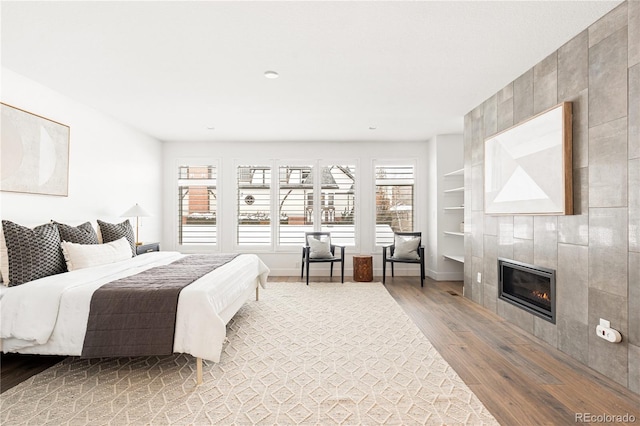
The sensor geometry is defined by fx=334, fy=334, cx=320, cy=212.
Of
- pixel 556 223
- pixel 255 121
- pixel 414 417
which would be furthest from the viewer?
pixel 255 121

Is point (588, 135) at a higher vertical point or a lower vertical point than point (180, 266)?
higher

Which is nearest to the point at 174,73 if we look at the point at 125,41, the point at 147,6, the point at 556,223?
the point at 125,41

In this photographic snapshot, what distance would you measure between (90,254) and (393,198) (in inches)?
188

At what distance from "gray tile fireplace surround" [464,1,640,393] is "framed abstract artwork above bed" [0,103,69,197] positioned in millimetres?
4919

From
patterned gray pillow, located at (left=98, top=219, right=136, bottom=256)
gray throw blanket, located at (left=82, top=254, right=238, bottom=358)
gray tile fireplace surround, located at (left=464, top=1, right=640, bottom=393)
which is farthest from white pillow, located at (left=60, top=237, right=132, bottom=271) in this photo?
gray tile fireplace surround, located at (left=464, top=1, right=640, bottom=393)

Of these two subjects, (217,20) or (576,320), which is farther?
(576,320)

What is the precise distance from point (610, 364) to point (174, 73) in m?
4.32

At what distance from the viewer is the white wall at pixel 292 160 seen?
247 inches

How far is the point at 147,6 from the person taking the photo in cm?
224

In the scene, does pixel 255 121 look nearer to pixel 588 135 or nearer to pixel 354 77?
pixel 354 77

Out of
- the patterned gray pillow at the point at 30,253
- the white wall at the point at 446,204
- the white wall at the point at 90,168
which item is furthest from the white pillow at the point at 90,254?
the white wall at the point at 446,204

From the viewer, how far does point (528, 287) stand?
3.28 meters

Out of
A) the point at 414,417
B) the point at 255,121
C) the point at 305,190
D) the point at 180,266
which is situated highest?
the point at 255,121

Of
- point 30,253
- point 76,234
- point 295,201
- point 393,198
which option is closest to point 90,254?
point 76,234
